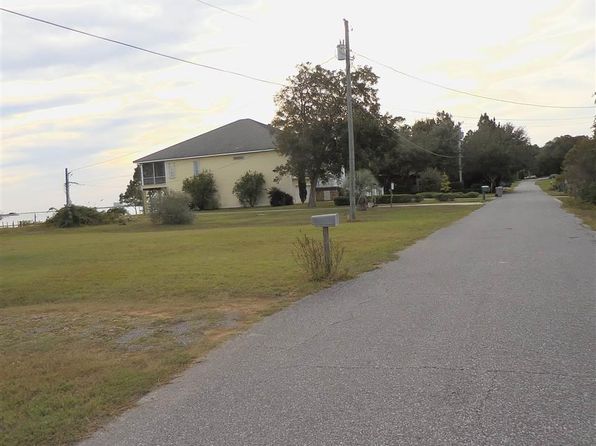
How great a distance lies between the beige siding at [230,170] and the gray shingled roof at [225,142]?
66cm

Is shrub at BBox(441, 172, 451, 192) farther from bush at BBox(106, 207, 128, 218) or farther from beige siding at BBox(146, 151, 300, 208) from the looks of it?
bush at BBox(106, 207, 128, 218)

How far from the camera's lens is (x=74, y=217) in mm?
40250

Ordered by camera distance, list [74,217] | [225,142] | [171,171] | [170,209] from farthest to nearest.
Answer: [171,171] → [225,142] → [74,217] → [170,209]

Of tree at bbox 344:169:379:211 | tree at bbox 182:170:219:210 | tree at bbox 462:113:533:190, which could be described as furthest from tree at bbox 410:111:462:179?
tree at bbox 344:169:379:211

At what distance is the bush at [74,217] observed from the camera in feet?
131

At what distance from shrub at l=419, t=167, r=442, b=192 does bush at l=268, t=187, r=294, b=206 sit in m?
23.9

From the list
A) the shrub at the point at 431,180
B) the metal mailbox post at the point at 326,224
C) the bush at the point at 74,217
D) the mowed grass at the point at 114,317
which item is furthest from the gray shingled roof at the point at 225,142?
the metal mailbox post at the point at 326,224

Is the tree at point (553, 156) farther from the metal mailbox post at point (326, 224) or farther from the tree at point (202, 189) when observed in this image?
the metal mailbox post at point (326, 224)

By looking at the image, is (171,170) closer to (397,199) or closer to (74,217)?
(74,217)

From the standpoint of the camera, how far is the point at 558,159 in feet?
445

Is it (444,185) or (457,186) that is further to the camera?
(457,186)

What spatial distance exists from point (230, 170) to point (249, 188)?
3.80m

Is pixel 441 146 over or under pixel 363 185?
over

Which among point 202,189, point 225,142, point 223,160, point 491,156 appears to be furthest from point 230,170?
point 491,156
